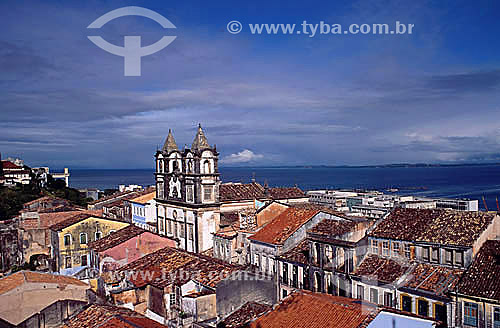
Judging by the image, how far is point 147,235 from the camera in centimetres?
3158

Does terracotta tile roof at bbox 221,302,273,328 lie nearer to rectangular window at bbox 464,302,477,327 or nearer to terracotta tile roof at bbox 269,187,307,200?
rectangular window at bbox 464,302,477,327

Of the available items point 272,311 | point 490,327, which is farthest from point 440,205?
point 272,311

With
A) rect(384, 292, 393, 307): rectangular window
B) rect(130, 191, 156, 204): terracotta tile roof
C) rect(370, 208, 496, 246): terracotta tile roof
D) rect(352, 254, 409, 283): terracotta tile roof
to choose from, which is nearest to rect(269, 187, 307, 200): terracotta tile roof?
rect(130, 191, 156, 204): terracotta tile roof

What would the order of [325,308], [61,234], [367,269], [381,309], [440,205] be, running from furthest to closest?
[440,205] → [61,234] → [367,269] → [325,308] → [381,309]

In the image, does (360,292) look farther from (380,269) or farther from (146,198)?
(146,198)

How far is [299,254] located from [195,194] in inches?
599

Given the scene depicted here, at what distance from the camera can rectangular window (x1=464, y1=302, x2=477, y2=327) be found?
2012 cm

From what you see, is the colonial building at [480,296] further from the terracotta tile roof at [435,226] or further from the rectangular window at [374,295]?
the rectangular window at [374,295]

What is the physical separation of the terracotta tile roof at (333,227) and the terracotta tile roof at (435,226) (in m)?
1.56

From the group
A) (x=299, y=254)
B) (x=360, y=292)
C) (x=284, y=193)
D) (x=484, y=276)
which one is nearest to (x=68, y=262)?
(x=299, y=254)

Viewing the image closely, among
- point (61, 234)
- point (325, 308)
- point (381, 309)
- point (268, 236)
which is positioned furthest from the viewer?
point (61, 234)

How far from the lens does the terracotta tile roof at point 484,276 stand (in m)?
20.1

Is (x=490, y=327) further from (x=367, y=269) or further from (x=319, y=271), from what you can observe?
(x=319, y=271)

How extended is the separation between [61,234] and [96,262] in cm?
767
